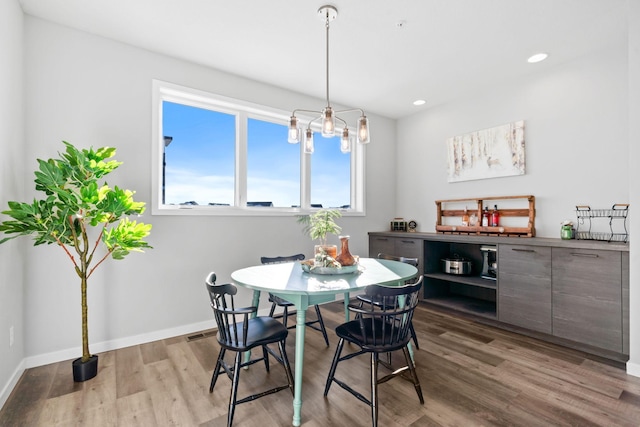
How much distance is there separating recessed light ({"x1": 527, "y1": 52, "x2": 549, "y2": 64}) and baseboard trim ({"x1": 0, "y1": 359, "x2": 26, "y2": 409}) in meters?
5.11

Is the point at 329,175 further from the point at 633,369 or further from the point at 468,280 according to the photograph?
the point at 633,369

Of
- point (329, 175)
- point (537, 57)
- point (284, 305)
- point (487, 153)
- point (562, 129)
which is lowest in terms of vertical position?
point (284, 305)

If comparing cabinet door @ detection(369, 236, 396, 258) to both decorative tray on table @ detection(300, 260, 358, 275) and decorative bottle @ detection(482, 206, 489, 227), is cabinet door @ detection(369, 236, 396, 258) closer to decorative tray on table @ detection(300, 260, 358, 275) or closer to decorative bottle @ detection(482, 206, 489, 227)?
Result: decorative bottle @ detection(482, 206, 489, 227)

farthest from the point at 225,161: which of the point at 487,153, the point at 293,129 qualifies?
the point at 487,153

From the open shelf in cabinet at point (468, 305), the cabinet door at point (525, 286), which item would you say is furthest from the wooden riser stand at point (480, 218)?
the open shelf in cabinet at point (468, 305)

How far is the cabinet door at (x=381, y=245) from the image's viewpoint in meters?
4.42

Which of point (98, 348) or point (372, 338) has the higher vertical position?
point (372, 338)

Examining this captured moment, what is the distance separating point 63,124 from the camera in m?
2.61

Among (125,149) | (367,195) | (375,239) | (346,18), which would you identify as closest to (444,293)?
(375,239)

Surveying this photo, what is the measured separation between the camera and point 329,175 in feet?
14.9

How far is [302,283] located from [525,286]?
7.92 ft

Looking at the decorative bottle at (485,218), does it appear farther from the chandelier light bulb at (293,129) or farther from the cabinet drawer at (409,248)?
the chandelier light bulb at (293,129)

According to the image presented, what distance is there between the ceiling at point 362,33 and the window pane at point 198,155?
561 mm

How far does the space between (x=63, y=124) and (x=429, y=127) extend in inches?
171
